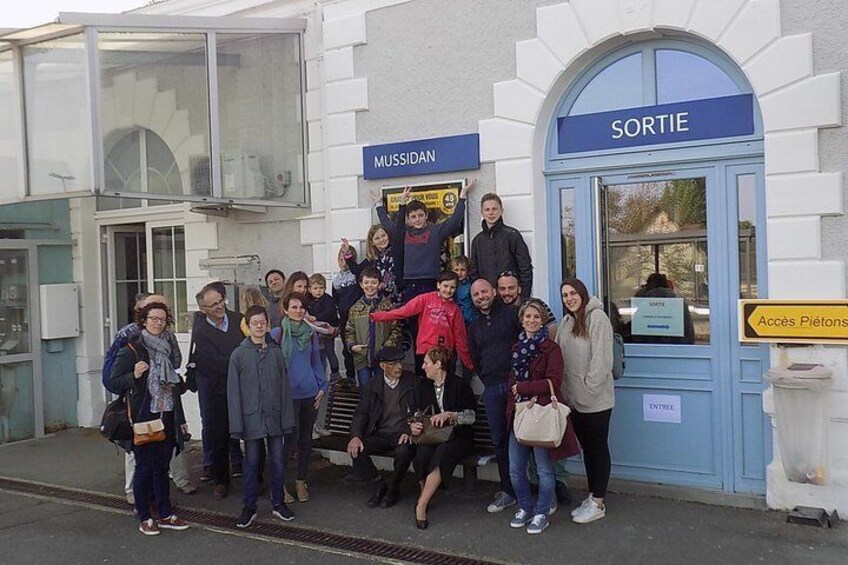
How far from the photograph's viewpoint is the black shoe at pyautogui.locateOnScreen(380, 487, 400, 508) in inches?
245

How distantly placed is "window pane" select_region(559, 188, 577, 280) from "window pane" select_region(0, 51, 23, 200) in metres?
4.79

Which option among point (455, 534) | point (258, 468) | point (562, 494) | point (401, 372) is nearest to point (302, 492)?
point (258, 468)

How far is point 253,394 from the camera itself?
5.94 meters

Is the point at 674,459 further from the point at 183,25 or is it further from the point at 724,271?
the point at 183,25

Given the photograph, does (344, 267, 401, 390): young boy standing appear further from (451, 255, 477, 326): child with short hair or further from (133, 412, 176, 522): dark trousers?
(133, 412, 176, 522): dark trousers

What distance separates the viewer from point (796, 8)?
18.3ft

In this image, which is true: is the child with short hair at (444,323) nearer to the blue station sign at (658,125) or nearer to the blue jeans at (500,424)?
the blue jeans at (500,424)

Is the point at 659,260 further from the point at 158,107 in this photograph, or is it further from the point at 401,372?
the point at 158,107

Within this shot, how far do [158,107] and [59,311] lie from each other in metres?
3.52

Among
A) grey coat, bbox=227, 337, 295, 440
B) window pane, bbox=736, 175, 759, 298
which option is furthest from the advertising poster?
window pane, bbox=736, 175, 759, 298

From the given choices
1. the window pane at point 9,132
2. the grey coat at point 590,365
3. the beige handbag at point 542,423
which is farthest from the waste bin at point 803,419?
the window pane at point 9,132

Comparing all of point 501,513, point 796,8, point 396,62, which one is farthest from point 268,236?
point 796,8

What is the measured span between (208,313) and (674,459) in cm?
393

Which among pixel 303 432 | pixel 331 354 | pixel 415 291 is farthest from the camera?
pixel 331 354
